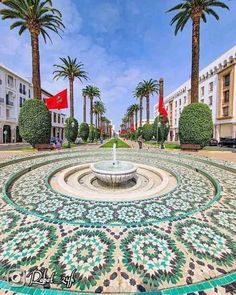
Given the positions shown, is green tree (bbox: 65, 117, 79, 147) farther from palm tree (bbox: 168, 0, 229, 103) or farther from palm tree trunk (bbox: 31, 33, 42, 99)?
palm tree (bbox: 168, 0, 229, 103)

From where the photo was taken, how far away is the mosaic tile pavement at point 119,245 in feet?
7.69

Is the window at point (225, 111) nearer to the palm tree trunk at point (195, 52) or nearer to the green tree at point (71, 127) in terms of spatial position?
the palm tree trunk at point (195, 52)

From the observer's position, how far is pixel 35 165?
9055mm

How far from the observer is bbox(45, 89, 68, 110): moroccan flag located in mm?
17406

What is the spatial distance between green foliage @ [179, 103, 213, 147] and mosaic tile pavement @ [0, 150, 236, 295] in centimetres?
1185

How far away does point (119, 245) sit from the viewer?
3.03 metres

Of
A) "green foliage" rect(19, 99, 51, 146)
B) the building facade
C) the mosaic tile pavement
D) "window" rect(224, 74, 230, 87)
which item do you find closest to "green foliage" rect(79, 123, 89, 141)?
"green foliage" rect(19, 99, 51, 146)

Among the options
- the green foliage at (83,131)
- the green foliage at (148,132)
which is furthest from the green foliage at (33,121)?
the green foliage at (148,132)

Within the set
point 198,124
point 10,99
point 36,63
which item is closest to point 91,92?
point 10,99

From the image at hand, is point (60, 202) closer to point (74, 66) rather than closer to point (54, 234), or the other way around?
point (54, 234)

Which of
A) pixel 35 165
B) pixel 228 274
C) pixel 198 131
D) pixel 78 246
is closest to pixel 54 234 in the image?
pixel 78 246

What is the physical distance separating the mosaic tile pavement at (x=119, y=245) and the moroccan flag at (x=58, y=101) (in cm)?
1373

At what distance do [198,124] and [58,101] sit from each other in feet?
44.8

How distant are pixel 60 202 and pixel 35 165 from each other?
5010mm
